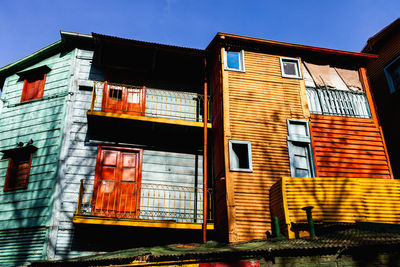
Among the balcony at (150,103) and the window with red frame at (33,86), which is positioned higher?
the window with red frame at (33,86)

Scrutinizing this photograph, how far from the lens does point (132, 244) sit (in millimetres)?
11930

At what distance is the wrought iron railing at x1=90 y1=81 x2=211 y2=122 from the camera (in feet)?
45.6

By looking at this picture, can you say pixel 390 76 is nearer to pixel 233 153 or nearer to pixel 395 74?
pixel 395 74

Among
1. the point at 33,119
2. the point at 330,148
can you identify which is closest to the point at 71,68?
the point at 33,119

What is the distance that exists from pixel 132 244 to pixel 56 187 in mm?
3250

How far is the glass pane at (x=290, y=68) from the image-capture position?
1482cm

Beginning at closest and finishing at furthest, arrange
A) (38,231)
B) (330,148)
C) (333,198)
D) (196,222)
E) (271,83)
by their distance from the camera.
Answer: (333,198), (38,231), (196,222), (330,148), (271,83)

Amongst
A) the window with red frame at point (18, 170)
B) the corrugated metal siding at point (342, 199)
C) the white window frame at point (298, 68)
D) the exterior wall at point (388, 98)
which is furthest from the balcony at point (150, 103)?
the exterior wall at point (388, 98)

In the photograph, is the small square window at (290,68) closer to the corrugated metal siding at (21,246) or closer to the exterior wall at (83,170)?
the exterior wall at (83,170)

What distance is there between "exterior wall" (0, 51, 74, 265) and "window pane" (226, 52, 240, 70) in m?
6.56

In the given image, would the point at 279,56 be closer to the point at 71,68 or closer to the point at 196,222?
the point at 196,222

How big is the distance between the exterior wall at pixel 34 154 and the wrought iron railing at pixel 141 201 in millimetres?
1317

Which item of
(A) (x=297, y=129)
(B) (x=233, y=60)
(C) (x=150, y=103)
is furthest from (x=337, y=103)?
(C) (x=150, y=103)

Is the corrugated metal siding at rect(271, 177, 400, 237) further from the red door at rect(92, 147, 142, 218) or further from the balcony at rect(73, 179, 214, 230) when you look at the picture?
the red door at rect(92, 147, 142, 218)
